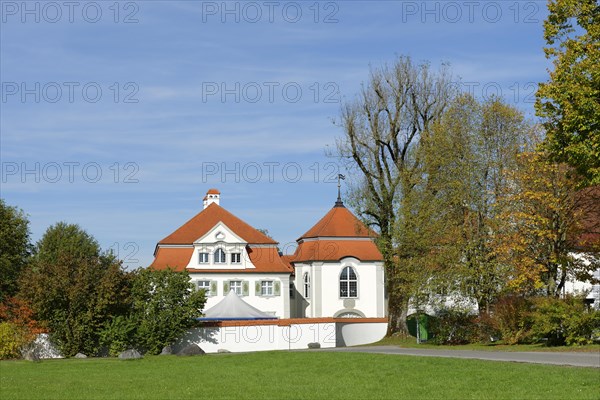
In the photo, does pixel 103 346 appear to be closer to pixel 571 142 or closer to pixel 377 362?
pixel 377 362

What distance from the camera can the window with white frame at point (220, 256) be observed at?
219 feet

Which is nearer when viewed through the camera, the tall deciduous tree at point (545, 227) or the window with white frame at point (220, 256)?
the tall deciduous tree at point (545, 227)

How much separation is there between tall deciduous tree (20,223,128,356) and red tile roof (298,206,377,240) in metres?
26.6

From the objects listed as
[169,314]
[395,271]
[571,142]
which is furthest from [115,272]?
[571,142]

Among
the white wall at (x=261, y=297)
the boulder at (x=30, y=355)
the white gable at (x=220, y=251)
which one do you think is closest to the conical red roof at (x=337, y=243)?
the white wall at (x=261, y=297)

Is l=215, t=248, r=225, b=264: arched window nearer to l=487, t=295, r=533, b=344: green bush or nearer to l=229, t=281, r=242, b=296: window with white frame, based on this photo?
l=229, t=281, r=242, b=296: window with white frame

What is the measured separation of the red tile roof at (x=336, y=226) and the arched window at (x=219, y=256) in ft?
24.2

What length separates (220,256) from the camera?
219 ft

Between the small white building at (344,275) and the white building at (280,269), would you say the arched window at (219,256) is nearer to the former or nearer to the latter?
the white building at (280,269)

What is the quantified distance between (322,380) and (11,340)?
23.8m

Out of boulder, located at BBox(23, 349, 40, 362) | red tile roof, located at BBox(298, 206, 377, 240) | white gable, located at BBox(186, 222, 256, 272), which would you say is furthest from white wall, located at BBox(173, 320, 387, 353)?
white gable, located at BBox(186, 222, 256, 272)

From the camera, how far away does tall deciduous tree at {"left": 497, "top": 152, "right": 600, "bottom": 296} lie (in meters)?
38.1

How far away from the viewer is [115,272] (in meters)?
44.3

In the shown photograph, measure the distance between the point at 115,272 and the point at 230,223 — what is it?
26.4 m
